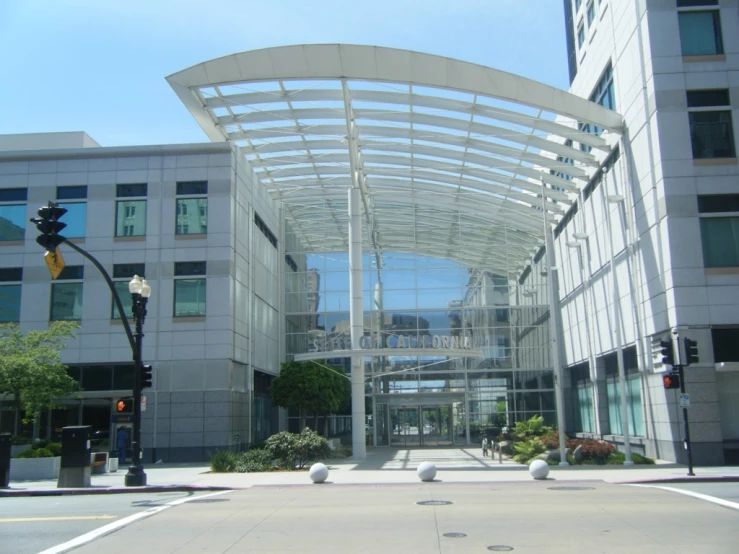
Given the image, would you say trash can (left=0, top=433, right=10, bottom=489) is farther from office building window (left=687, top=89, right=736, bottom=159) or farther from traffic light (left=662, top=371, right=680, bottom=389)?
office building window (left=687, top=89, right=736, bottom=159)

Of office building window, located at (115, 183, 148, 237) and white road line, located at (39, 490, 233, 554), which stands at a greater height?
office building window, located at (115, 183, 148, 237)

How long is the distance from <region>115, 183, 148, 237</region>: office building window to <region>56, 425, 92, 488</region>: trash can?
45.3 feet

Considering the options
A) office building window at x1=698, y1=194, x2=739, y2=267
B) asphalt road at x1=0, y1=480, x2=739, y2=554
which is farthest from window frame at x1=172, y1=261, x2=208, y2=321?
office building window at x1=698, y1=194, x2=739, y2=267

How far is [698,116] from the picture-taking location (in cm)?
2566

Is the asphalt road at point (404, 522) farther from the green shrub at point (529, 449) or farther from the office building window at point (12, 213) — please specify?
the office building window at point (12, 213)

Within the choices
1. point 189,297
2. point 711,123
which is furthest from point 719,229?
point 189,297

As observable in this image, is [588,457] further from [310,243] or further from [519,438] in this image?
[310,243]

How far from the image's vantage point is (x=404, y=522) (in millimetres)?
12781

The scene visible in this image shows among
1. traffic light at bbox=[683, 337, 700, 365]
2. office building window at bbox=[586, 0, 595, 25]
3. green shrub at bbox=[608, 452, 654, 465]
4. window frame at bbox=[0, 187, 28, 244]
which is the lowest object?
green shrub at bbox=[608, 452, 654, 465]

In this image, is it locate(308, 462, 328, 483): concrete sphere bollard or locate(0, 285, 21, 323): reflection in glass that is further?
locate(0, 285, 21, 323): reflection in glass

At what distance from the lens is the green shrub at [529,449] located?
27.5 m

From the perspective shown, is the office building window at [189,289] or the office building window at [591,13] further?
the office building window at [591,13]

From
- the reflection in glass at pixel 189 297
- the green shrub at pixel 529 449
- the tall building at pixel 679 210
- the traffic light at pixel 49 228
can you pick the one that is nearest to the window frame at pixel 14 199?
the reflection in glass at pixel 189 297

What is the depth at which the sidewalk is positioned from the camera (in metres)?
20.4
